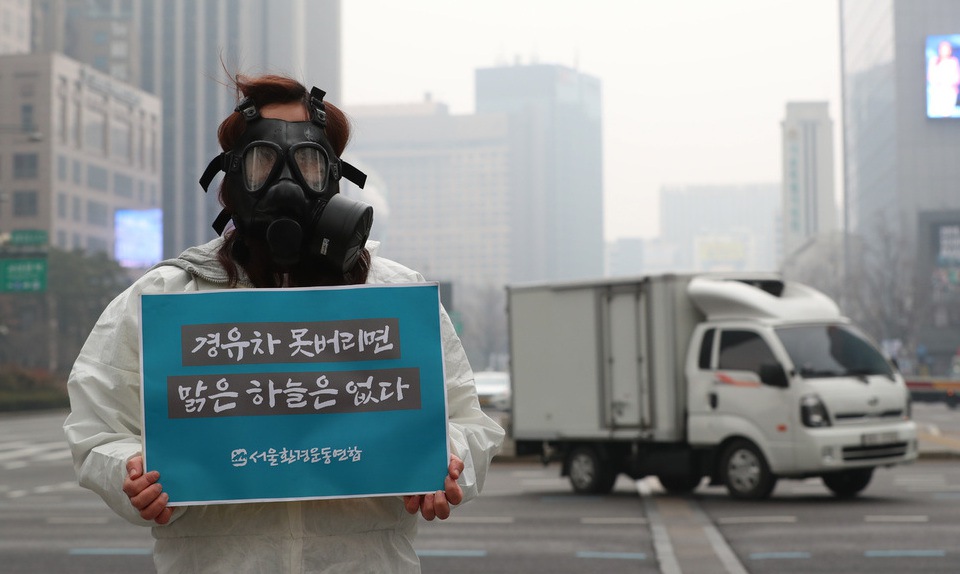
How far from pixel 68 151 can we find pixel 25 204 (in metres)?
5.54

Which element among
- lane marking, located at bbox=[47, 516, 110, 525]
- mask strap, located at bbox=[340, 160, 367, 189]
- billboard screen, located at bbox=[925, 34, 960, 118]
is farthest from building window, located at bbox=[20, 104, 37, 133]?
mask strap, located at bbox=[340, 160, 367, 189]

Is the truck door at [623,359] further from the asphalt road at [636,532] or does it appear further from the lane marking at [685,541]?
the lane marking at [685,541]

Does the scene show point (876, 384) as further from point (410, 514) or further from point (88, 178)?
point (88, 178)

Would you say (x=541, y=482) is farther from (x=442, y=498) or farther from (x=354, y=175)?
(x=442, y=498)

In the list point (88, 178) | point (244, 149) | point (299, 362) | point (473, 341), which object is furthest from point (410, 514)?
point (473, 341)

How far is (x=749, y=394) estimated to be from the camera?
1591 cm

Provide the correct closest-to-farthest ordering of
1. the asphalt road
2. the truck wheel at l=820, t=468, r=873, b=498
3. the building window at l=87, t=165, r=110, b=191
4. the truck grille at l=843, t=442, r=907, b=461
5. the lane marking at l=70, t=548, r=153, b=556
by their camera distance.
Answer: the asphalt road < the lane marking at l=70, t=548, r=153, b=556 < the truck grille at l=843, t=442, r=907, b=461 < the truck wheel at l=820, t=468, r=873, b=498 < the building window at l=87, t=165, r=110, b=191

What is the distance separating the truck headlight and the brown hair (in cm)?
1272

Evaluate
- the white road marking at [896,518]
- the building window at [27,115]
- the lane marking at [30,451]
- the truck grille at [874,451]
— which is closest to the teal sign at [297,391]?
the white road marking at [896,518]

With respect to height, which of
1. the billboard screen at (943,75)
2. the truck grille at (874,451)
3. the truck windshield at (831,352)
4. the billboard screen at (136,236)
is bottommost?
the truck grille at (874,451)

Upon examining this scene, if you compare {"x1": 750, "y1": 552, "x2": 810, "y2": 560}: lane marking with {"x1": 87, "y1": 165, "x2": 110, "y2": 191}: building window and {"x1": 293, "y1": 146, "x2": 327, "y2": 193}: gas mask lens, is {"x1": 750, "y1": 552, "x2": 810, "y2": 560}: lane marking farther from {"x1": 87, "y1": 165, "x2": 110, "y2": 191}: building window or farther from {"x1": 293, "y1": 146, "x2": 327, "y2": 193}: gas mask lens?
{"x1": 87, "y1": 165, "x2": 110, "y2": 191}: building window

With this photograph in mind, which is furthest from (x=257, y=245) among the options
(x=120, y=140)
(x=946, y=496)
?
(x=120, y=140)

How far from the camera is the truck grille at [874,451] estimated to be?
15.3m

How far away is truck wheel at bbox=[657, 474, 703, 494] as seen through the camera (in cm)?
1656
